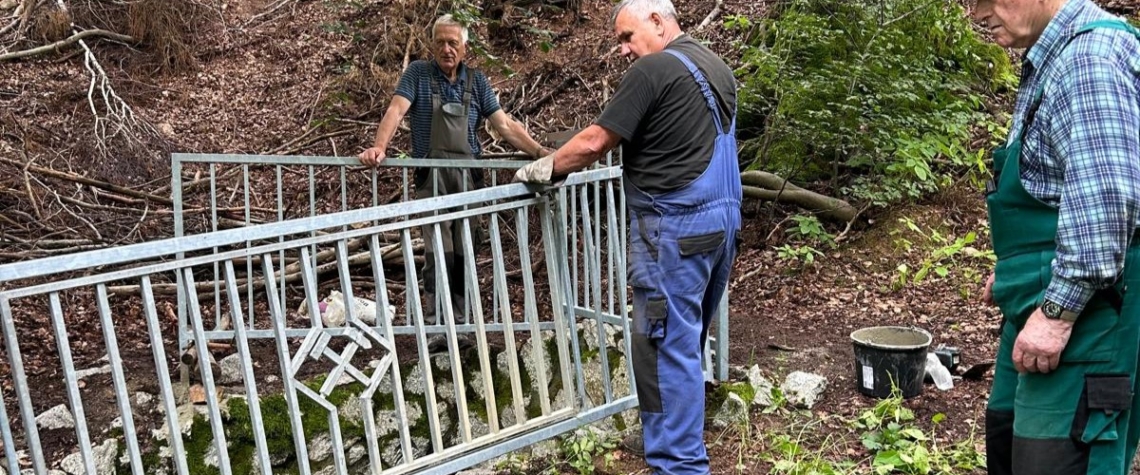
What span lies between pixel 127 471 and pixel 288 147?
16.7 feet

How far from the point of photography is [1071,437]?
2.06 meters

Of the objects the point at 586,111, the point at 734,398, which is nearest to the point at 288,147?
the point at 586,111

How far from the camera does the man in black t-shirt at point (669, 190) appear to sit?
3.01 meters

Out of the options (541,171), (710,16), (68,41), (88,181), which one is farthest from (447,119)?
(68,41)

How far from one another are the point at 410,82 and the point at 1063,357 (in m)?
3.82

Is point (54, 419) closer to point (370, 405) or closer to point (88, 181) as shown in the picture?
point (370, 405)

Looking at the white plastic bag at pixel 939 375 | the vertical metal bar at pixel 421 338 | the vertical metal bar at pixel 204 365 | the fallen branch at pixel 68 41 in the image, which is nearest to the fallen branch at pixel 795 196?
the white plastic bag at pixel 939 375

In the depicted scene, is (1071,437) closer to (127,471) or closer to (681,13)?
(127,471)

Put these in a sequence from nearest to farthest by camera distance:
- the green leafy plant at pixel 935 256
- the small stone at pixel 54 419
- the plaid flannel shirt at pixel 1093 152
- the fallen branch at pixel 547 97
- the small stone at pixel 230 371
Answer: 1. the plaid flannel shirt at pixel 1093 152
2. the small stone at pixel 54 419
3. the small stone at pixel 230 371
4. the green leafy plant at pixel 935 256
5. the fallen branch at pixel 547 97

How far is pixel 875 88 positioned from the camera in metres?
5.75

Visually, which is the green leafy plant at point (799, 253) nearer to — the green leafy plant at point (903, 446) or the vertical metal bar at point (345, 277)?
the green leafy plant at point (903, 446)

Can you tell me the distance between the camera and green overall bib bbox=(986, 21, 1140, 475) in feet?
6.57

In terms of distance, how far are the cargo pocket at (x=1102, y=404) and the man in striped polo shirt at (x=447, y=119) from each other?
3420 millimetres

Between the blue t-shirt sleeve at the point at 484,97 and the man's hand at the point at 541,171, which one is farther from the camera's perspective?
the blue t-shirt sleeve at the point at 484,97
